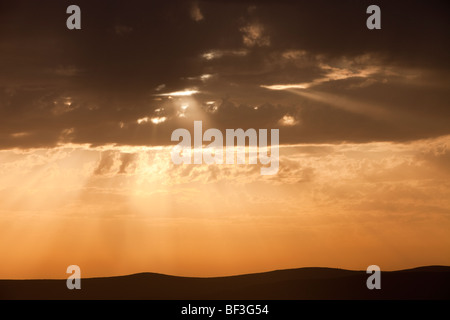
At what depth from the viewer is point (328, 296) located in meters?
152

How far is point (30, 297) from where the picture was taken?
161250 mm

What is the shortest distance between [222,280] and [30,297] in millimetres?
45921

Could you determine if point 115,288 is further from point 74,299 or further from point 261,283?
point 261,283

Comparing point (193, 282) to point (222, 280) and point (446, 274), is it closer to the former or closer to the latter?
point (222, 280)

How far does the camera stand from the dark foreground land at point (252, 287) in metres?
145

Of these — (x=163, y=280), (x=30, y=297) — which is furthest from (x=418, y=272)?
(x=30, y=297)

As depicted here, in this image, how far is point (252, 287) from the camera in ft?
544

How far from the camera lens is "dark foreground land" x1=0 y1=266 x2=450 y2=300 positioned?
144750 millimetres

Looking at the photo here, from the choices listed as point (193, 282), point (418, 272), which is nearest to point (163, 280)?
point (193, 282)
